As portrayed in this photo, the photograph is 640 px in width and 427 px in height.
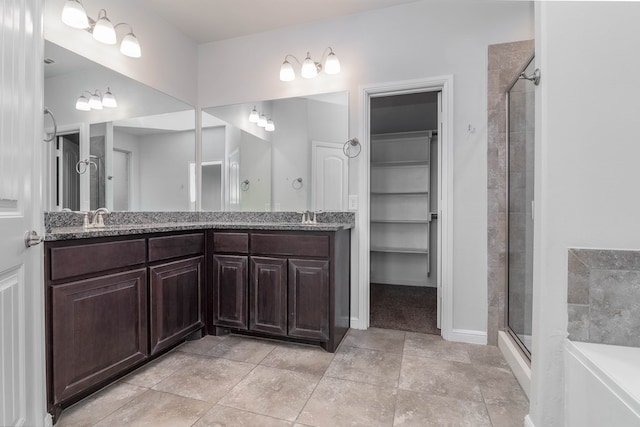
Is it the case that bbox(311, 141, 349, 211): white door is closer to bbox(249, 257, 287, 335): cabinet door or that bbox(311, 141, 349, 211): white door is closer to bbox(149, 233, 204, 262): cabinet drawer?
bbox(249, 257, 287, 335): cabinet door

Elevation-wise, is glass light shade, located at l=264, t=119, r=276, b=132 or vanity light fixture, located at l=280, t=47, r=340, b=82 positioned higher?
vanity light fixture, located at l=280, t=47, r=340, b=82

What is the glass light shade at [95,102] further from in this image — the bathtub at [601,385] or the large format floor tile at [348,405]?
the bathtub at [601,385]

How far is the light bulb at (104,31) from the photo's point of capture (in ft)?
6.65

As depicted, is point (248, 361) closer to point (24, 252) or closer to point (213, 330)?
A: point (213, 330)

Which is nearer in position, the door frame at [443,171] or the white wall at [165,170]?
the door frame at [443,171]

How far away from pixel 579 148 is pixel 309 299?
1.70m

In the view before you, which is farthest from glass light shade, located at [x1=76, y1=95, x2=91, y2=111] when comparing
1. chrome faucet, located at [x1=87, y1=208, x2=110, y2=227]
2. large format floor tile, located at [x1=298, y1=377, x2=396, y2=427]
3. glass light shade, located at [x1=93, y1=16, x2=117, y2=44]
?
large format floor tile, located at [x1=298, y1=377, x2=396, y2=427]

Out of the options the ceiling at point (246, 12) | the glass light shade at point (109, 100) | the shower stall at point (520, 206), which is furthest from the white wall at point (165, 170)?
the shower stall at point (520, 206)

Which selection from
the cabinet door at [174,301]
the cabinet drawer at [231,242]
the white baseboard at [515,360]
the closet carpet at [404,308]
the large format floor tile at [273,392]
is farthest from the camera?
the closet carpet at [404,308]

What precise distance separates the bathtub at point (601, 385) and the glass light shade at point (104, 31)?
3.14m

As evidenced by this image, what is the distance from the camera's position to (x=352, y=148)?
2.58 metres

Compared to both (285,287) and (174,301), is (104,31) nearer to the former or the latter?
(174,301)

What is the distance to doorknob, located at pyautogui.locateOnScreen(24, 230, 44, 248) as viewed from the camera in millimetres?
1138

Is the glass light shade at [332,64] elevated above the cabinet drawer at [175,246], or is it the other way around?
the glass light shade at [332,64]
